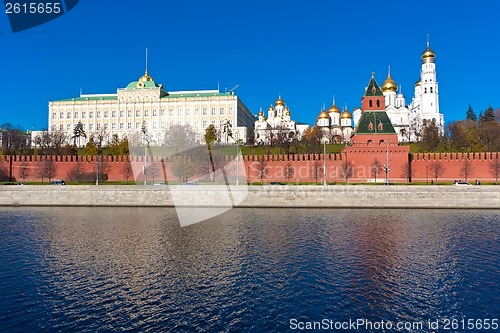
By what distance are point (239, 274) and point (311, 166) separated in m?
29.3

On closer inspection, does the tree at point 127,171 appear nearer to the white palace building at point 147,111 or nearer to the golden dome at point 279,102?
the white palace building at point 147,111

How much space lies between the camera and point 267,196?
96.8 feet

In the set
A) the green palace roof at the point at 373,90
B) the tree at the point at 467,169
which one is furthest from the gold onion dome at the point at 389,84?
the tree at the point at 467,169

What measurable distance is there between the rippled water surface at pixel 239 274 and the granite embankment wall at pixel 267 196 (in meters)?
6.47

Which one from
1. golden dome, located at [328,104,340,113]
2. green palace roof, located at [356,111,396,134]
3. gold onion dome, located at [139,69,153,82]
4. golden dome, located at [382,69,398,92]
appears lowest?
green palace roof, located at [356,111,396,134]

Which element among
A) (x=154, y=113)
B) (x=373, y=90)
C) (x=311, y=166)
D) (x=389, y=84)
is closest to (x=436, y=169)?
(x=373, y=90)

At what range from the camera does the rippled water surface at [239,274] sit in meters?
9.73

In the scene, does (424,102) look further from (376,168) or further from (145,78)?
(145,78)

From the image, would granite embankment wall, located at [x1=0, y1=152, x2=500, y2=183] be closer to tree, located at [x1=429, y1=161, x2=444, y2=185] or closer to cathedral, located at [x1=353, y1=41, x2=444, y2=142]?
tree, located at [x1=429, y1=161, x2=444, y2=185]

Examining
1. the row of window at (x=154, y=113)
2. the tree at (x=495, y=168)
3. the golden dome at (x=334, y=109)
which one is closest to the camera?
the tree at (x=495, y=168)

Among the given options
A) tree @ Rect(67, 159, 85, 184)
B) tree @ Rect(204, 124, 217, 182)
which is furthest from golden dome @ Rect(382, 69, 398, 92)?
tree @ Rect(67, 159, 85, 184)

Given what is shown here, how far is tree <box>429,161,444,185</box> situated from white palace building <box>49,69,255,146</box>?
42.4 m

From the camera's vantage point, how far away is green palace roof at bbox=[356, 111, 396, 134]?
1647 inches

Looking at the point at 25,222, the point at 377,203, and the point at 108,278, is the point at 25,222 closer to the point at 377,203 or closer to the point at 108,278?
the point at 108,278
